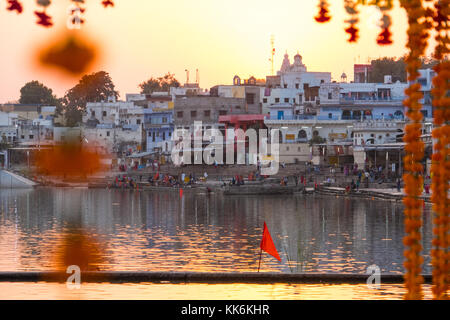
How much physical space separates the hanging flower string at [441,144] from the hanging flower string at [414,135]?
189 millimetres

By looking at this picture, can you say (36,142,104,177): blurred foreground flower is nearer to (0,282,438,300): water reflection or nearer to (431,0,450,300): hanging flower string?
(0,282,438,300): water reflection

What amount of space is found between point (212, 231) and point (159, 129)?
51893mm

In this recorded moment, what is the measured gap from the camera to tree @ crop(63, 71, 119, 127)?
343 feet

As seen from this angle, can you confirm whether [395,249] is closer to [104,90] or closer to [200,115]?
[200,115]

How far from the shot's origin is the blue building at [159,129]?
85.2 metres

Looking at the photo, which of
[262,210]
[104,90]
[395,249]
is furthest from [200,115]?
[395,249]

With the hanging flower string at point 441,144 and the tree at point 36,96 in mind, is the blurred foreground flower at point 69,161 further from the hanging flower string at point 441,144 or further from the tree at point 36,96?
the hanging flower string at point 441,144

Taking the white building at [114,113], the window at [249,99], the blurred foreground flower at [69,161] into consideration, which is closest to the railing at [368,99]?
the window at [249,99]

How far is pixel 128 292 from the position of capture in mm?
15547

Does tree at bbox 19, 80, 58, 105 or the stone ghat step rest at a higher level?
tree at bbox 19, 80, 58, 105

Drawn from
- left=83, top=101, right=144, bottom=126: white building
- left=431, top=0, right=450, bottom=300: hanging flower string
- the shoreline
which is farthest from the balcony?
left=431, top=0, right=450, bottom=300: hanging flower string

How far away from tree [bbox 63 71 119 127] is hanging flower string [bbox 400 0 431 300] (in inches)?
3895

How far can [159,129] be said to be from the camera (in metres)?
86.2
